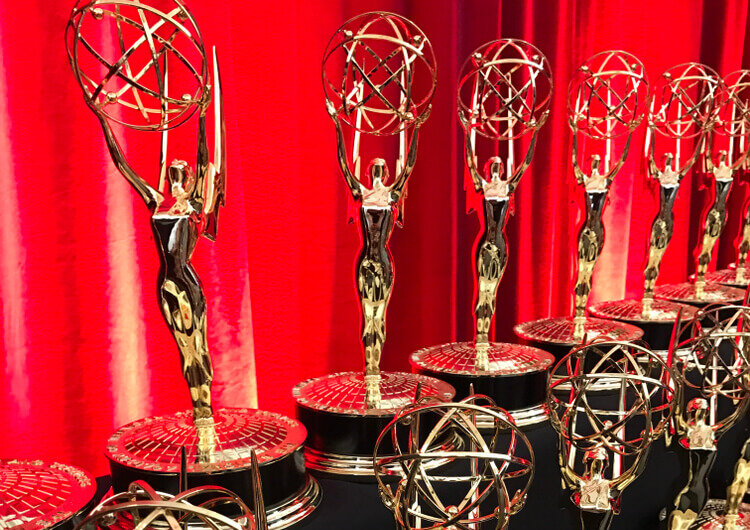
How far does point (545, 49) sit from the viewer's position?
160 centimetres

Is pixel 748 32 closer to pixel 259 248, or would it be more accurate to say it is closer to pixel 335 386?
pixel 259 248

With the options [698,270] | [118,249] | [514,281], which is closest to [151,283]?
[118,249]

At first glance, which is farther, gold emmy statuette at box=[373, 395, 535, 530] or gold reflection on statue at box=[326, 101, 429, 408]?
gold reflection on statue at box=[326, 101, 429, 408]

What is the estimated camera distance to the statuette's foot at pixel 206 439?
2.15ft

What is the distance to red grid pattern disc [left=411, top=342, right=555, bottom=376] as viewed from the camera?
943mm

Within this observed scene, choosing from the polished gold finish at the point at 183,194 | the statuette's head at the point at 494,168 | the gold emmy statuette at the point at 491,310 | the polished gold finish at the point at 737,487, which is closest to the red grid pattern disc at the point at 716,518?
the polished gold finish at the point at 737,487

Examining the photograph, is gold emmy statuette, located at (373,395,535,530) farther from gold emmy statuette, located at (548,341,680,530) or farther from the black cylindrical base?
the black cylindrical base

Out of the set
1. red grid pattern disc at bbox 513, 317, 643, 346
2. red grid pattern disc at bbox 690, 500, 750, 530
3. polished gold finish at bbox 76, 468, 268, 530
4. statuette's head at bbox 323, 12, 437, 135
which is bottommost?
red grid pattern disc at bbox 690, 500, 750, 530

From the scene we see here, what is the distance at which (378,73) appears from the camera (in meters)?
1.29

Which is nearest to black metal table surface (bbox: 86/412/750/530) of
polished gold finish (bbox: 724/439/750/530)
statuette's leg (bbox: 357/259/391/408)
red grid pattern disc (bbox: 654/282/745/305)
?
polished gold finish (bbox: 724/439/750/530)

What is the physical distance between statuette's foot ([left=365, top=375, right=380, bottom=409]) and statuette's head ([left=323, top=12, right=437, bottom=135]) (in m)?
0.29

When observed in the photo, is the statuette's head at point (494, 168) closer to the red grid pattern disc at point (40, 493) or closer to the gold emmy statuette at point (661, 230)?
the gold emmy statuette at point (661, 230)

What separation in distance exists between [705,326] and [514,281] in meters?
0.40

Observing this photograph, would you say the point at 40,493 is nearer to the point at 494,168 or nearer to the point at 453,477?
the point at 453,477
